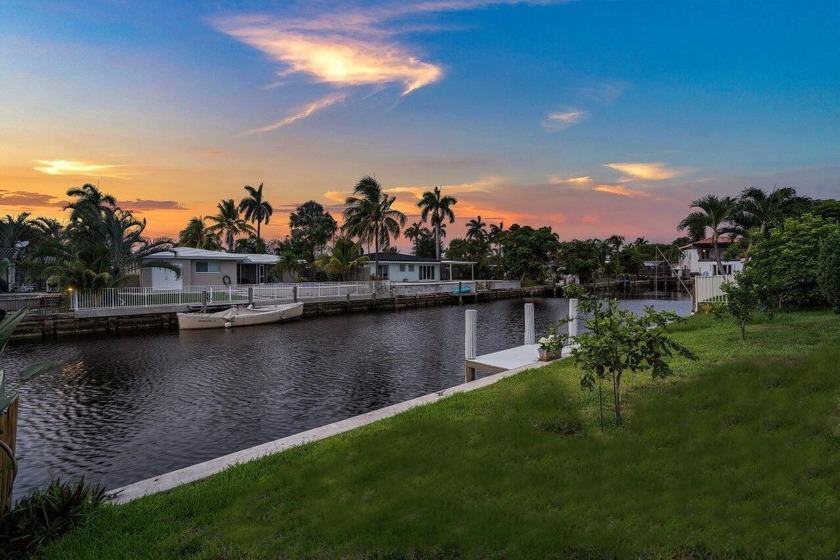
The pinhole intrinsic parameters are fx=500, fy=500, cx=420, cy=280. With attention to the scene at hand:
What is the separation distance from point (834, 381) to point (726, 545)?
5446 millimetres

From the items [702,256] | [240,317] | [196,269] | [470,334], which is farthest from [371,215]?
[702,256]

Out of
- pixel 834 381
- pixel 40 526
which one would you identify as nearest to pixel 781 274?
pixel 834 381

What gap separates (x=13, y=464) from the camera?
473cm

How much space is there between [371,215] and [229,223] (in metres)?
27.7

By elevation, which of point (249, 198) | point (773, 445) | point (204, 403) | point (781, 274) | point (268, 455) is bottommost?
point (204, 403)

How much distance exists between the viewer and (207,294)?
3322 cm

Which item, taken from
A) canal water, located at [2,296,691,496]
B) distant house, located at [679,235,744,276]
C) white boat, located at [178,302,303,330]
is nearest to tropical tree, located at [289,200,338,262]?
white boat, located at [178,302,303,330]

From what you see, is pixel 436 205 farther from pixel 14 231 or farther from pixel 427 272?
pixel 14 231

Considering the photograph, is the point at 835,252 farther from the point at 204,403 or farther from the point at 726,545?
the point at 204,403

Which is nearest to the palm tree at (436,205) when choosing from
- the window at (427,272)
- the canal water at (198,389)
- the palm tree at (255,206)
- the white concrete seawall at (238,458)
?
the window at (427,272)

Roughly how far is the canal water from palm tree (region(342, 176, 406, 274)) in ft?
83.8

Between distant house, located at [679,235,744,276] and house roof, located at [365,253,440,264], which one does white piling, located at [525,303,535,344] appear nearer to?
house roof, located at [365,253,440,264]

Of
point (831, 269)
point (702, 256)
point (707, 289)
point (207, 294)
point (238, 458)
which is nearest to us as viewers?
point (238, 458)

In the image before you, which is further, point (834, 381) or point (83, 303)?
point (83, 303)
